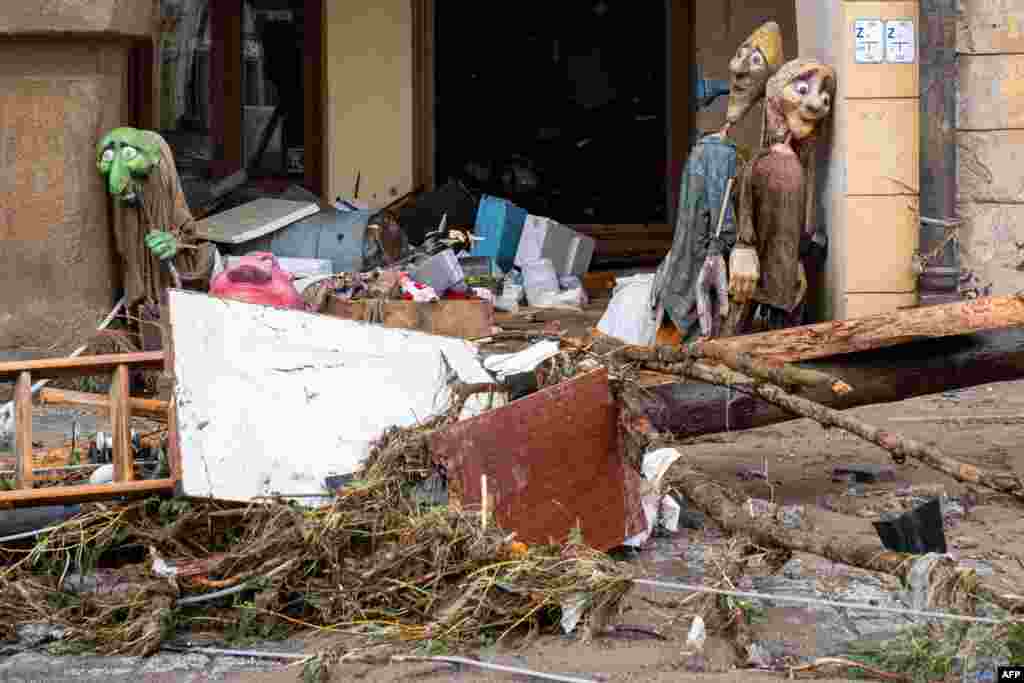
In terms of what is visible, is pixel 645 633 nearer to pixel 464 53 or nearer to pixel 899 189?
pixel 899 189

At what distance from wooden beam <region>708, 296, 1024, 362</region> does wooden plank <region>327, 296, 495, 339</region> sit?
3803mm

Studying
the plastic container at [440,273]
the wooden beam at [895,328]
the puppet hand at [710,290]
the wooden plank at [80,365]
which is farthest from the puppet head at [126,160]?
the wooden beam at [895,328]

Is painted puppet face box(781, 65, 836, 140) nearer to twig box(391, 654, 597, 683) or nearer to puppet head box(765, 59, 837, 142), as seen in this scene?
puppet head box(765, 59, 837, 142)

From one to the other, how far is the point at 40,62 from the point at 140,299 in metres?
1.39

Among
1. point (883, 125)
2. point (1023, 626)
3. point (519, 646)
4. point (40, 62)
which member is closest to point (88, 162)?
point (40, 62)

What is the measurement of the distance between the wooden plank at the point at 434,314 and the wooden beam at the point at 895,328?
3.80m

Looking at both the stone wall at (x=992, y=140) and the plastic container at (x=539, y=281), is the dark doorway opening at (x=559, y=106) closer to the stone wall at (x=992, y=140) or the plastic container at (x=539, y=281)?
the plastic container at (x=539, y=281)

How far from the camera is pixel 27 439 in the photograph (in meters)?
6.21

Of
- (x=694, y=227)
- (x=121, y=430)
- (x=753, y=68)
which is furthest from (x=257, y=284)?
(x=121, y=430)

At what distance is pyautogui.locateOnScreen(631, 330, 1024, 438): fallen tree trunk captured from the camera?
23.0 ft

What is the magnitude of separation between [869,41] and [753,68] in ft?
2.05

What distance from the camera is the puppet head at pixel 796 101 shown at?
9344 mm

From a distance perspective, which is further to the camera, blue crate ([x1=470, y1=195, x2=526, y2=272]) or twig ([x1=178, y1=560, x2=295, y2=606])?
blue crate ([x1=470, y1=195, x2=526, y2=272])

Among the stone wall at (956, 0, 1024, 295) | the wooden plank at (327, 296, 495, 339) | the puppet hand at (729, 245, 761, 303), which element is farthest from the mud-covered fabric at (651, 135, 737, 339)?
the wooden plank at (327, 296, 495, 339)
